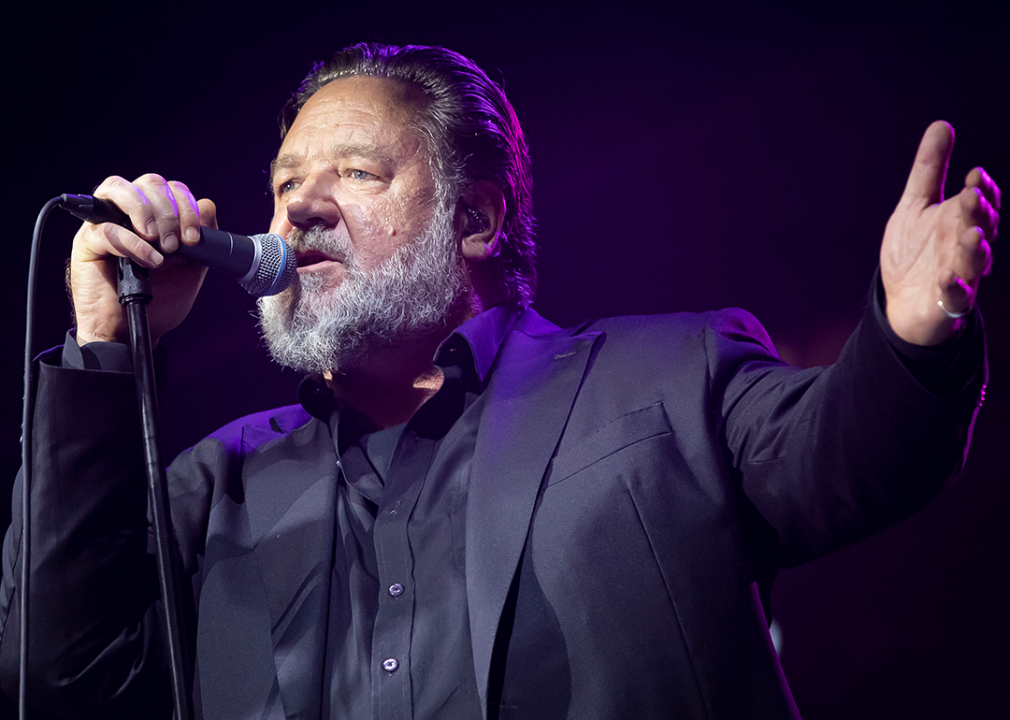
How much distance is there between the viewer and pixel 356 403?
6.23ft

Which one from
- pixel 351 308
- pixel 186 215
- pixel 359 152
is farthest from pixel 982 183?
pixel 359 152

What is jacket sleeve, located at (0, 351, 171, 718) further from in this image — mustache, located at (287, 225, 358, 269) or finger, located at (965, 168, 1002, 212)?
finger, located at (965, 168, 1002, 212)

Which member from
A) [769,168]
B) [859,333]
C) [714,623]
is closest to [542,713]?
[714,623]

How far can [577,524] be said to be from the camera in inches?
50.0

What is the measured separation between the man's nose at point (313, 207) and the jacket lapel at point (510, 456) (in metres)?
0.51

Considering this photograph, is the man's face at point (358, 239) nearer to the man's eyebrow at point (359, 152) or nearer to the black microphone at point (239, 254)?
the man's eyebrow at point (359, 152)

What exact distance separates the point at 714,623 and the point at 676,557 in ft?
0.37

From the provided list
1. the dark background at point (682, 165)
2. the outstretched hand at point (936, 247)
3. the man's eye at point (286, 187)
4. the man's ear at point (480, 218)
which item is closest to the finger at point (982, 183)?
the outstretched hand at point (936, 247)

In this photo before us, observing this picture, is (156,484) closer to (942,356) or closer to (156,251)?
(156,251)

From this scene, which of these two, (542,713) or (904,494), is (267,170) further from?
(904,494)

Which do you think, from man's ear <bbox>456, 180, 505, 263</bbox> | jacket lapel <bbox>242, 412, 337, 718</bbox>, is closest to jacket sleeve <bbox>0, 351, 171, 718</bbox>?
jacket lapel <bbox>242, 412, 337, 718</bbox>

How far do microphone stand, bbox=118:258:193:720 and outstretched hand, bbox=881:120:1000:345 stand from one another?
0.97m

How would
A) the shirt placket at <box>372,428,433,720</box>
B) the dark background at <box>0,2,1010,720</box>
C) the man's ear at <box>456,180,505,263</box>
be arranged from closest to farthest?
the shirt placket at <box>372,428,433,720</box> → the man's ear at <box>456,180,505,263</box> → the dark background at <box>0,2,1010,720</box>

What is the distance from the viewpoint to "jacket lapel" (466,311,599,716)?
1.23 m
